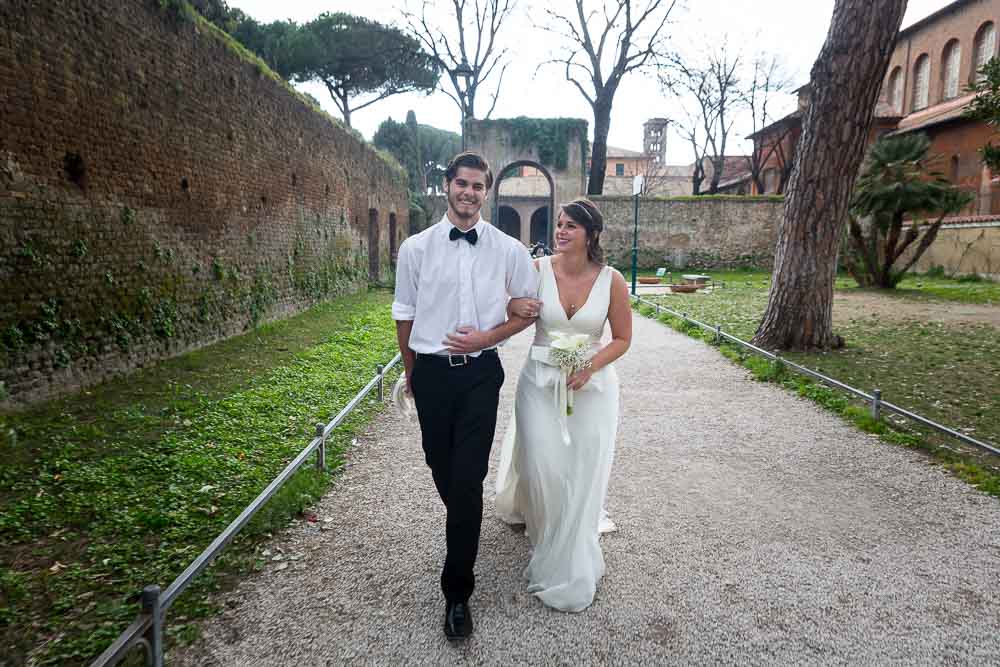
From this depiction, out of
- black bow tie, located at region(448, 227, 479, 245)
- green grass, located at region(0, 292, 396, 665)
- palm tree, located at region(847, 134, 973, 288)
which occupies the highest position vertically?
palm tree, located at region(847, 134, 973, 288)

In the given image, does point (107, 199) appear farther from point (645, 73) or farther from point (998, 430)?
point (645, 73)

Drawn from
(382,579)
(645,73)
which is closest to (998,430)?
(382,579)

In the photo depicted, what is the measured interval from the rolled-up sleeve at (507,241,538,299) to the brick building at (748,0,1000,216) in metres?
25.4

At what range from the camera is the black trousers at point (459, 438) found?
284 centimetres

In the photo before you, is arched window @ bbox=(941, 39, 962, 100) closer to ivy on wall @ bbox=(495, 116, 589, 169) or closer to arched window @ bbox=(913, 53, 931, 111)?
arched window @ bbox=(913, 53, 931, 111)

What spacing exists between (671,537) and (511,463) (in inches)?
38.0

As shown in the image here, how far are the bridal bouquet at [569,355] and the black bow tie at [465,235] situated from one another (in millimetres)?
667

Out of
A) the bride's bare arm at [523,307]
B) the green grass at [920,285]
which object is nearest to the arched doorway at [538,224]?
the green grass at [920,285]

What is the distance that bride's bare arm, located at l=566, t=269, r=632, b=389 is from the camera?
10.7 feet

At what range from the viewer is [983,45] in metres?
30.6

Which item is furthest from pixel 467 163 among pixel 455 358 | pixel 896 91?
pixel 896 91

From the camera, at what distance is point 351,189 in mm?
17859

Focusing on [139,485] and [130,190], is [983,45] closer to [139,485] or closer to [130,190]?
[130,190]

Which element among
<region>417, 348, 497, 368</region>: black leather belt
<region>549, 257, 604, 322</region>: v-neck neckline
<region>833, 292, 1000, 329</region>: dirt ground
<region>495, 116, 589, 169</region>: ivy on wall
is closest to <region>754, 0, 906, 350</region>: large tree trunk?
<region>833, 292, 1000, 329</region>: dirt ground
